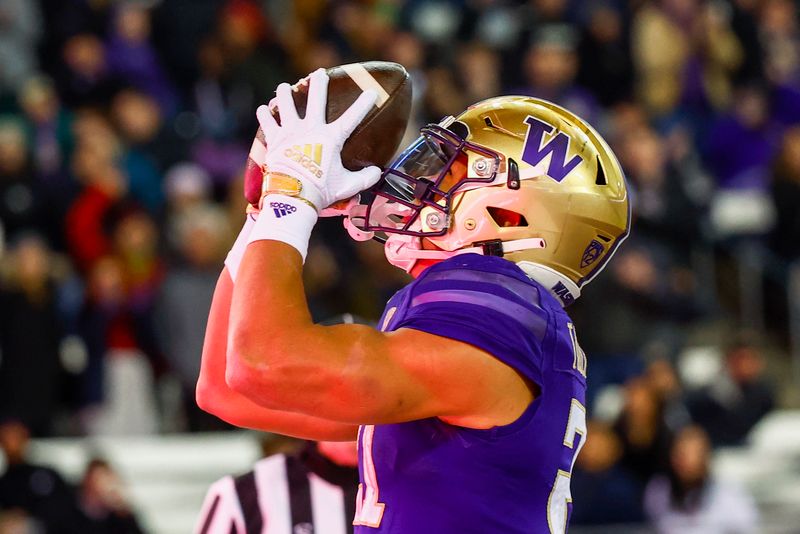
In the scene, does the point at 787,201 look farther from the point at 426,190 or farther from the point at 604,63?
the point at 426,190

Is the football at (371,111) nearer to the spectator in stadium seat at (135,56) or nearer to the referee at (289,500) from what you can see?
the referee at (289,500)

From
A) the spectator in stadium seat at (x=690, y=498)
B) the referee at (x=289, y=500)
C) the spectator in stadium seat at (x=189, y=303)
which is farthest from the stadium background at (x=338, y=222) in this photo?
the referee at (x=289, y=500)

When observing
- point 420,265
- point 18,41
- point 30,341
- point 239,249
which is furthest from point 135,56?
point 420,265

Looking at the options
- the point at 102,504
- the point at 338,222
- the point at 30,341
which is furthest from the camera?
the point at 338,222

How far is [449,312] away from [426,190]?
0.40 m

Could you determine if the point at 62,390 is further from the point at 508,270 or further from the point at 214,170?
the point at 508,270

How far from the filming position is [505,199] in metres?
2.90

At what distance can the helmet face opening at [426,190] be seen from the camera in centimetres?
292

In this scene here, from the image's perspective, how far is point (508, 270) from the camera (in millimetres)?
2779

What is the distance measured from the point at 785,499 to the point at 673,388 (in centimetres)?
118

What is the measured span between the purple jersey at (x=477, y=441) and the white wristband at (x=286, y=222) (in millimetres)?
242

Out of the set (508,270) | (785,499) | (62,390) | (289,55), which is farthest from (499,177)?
(289,55)

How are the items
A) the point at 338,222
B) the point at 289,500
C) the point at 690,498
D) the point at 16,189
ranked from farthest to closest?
1. the point at 338,222
2. the point at 16,189
3. the point at 690,498
4. the point at 289,500

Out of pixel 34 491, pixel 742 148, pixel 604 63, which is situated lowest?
pixel 742 148
